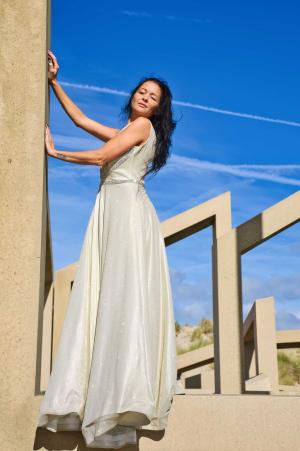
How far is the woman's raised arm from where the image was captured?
4.11 m

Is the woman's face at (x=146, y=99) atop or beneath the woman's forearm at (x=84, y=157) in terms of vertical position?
atop

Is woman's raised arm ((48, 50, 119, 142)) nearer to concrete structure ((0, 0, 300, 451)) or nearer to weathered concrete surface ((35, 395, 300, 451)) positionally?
concrete structure ((0, 0, 300, 451))

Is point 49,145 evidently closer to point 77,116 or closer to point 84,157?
point 84,157

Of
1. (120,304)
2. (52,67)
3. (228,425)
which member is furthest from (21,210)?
(228,425)

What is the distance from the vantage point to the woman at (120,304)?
3.30 metres

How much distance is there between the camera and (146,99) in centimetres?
413

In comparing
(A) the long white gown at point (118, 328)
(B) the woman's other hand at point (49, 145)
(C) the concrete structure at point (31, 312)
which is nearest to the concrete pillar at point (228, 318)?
(C) the concrete structure at point (31, 312)

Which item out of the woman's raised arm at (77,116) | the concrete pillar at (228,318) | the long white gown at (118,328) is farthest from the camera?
the concrete pillar at (228,318)

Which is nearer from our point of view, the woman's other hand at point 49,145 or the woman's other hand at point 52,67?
the woman's other hand at point 49,145

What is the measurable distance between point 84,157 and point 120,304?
1.01 m

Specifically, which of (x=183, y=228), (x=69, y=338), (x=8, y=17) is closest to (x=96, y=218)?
(x=69, y=338)

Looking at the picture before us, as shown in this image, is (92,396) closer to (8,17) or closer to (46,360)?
A: (8,17)

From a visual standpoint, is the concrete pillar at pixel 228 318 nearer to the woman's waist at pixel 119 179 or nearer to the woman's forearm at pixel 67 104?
the woman's waist at pixel 119 179

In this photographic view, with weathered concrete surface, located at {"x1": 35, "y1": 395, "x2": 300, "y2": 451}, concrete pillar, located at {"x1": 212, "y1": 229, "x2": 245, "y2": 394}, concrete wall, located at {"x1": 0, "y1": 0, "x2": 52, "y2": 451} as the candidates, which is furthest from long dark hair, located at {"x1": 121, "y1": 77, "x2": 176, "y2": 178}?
concrete pillar, located at {"x1": 212, "y1": 229, "x2": 245, "y2": 394}
